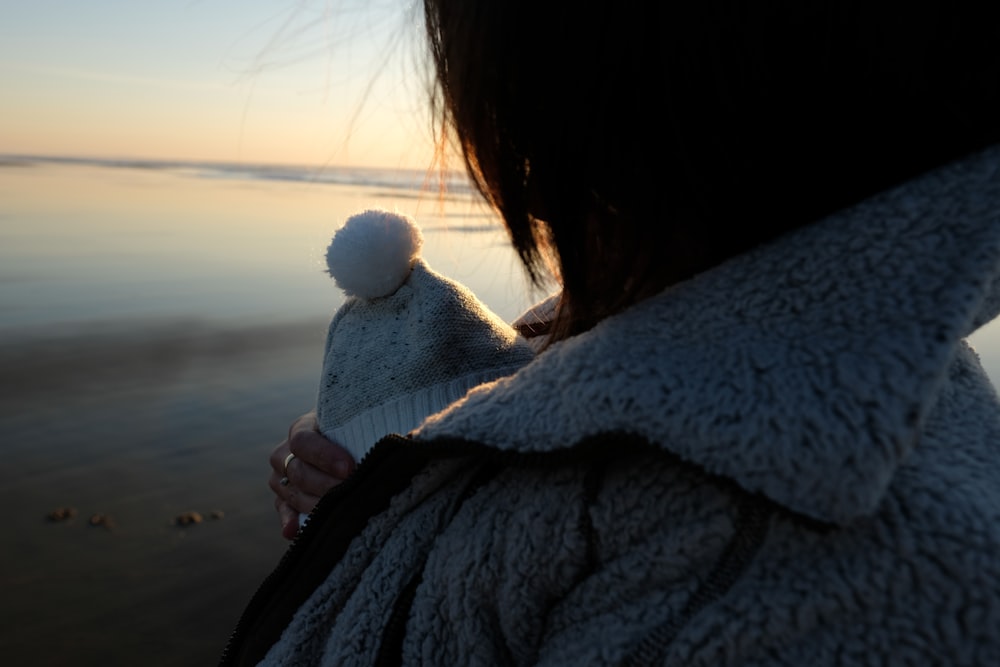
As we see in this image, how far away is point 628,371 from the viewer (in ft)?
2.23

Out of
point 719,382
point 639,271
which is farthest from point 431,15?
point 719,382

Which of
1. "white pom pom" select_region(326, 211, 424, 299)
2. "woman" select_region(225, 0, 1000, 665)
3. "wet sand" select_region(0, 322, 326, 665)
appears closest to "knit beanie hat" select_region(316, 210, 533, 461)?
"white pom pom" select_region(326, 211, 424, 299)

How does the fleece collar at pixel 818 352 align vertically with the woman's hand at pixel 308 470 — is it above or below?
above

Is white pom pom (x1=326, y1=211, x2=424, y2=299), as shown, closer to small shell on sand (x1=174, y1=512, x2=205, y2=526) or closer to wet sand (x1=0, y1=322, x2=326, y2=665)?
wet sand (x1=0, y1=322, x2=326, y2=665)

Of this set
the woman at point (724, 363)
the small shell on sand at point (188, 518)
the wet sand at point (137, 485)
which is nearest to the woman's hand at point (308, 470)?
the woman at point (724, 363)

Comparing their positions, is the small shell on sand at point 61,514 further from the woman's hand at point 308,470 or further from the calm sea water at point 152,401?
the woman's hand at point 308,470

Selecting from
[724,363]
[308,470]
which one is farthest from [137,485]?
[724,363]

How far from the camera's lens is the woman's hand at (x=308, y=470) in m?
1.41

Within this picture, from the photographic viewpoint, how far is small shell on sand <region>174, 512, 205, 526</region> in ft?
10.4

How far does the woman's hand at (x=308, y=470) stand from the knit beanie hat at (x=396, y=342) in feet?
0.10

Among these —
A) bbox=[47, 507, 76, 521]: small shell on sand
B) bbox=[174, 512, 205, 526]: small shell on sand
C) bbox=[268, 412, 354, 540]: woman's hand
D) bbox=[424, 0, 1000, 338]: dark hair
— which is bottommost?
bbox=[174, 512, 205, 526]: small shell on sand

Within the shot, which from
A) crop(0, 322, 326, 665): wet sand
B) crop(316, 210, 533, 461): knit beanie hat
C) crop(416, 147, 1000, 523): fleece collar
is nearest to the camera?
crop(416, 147, 1000, 523): fleece collar

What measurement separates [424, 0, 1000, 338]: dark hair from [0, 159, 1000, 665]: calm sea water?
9.1 inches

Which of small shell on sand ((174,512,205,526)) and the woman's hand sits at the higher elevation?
the woman's hand
